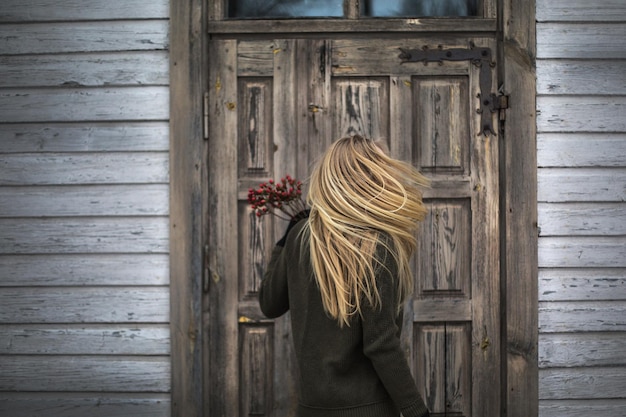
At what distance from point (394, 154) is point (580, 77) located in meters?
1.04

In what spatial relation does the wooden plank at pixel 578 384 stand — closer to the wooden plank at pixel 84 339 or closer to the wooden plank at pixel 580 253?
the wooden plank at pixel 580 253

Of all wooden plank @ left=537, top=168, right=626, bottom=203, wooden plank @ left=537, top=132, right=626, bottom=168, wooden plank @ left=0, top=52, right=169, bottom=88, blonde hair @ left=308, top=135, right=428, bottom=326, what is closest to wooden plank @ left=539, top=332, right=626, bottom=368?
wooden plank @ left=537, top=168, right=626, bottom=203

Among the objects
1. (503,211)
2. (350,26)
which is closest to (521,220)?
(503,211)

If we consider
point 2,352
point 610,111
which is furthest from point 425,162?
point 2,352

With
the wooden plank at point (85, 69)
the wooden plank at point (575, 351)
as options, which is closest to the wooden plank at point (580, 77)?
the wooden plank at point (575, 351)

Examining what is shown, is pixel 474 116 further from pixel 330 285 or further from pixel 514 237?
pixel 330 285

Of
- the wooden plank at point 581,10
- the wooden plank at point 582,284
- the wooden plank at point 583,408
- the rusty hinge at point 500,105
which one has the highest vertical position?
the wooden plank at point 581,10

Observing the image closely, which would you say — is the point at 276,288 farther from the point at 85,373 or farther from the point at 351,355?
the point at 85,373

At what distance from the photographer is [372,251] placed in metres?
2.29

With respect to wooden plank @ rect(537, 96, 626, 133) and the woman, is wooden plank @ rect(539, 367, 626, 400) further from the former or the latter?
the woman

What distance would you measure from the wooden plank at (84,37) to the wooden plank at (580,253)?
2.26 metres

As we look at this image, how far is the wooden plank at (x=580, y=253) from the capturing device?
142 inches

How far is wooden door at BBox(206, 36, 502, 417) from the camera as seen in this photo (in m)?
3.68

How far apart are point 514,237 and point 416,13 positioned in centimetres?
131
